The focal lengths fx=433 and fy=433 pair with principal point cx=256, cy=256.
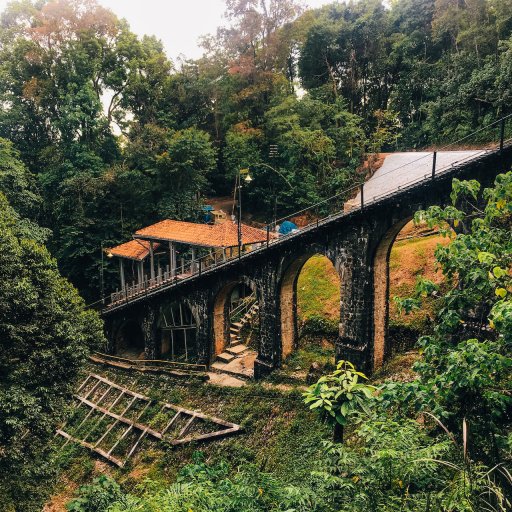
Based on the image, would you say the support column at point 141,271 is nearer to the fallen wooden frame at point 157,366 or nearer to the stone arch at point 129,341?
the stone arch at point 129,341

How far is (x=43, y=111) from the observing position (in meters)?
33.6

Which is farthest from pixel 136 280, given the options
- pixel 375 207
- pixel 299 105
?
pixel 375 207

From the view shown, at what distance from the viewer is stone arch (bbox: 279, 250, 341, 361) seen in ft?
60.5

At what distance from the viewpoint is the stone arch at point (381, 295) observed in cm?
1591

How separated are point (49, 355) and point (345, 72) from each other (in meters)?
32.1

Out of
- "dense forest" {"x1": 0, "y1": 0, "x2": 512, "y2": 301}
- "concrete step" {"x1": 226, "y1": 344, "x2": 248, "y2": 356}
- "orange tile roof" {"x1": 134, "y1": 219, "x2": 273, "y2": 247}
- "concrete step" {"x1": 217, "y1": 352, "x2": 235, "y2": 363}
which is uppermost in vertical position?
"dense forest" {"x1": 0, "y1": 0, "x2": 512, "y2": 301}

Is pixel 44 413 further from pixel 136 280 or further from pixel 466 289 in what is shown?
pixel 136 280

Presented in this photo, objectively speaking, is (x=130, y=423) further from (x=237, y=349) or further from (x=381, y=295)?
(x=381, y=295)

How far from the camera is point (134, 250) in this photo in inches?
1056

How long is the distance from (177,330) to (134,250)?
19.6ft

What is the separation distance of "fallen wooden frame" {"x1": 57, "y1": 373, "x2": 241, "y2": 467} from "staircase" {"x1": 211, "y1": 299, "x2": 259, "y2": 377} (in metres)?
3.34

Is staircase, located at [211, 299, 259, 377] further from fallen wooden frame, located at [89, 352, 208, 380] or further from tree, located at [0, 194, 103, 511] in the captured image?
tree, located at [0, 194, 103, 511]

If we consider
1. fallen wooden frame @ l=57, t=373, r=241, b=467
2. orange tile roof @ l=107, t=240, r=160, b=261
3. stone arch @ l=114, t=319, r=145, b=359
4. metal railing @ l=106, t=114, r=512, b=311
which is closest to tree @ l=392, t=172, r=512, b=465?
A: metal railing @ l=106, t=114, r=512, b=311

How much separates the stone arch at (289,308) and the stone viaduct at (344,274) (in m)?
0.04
